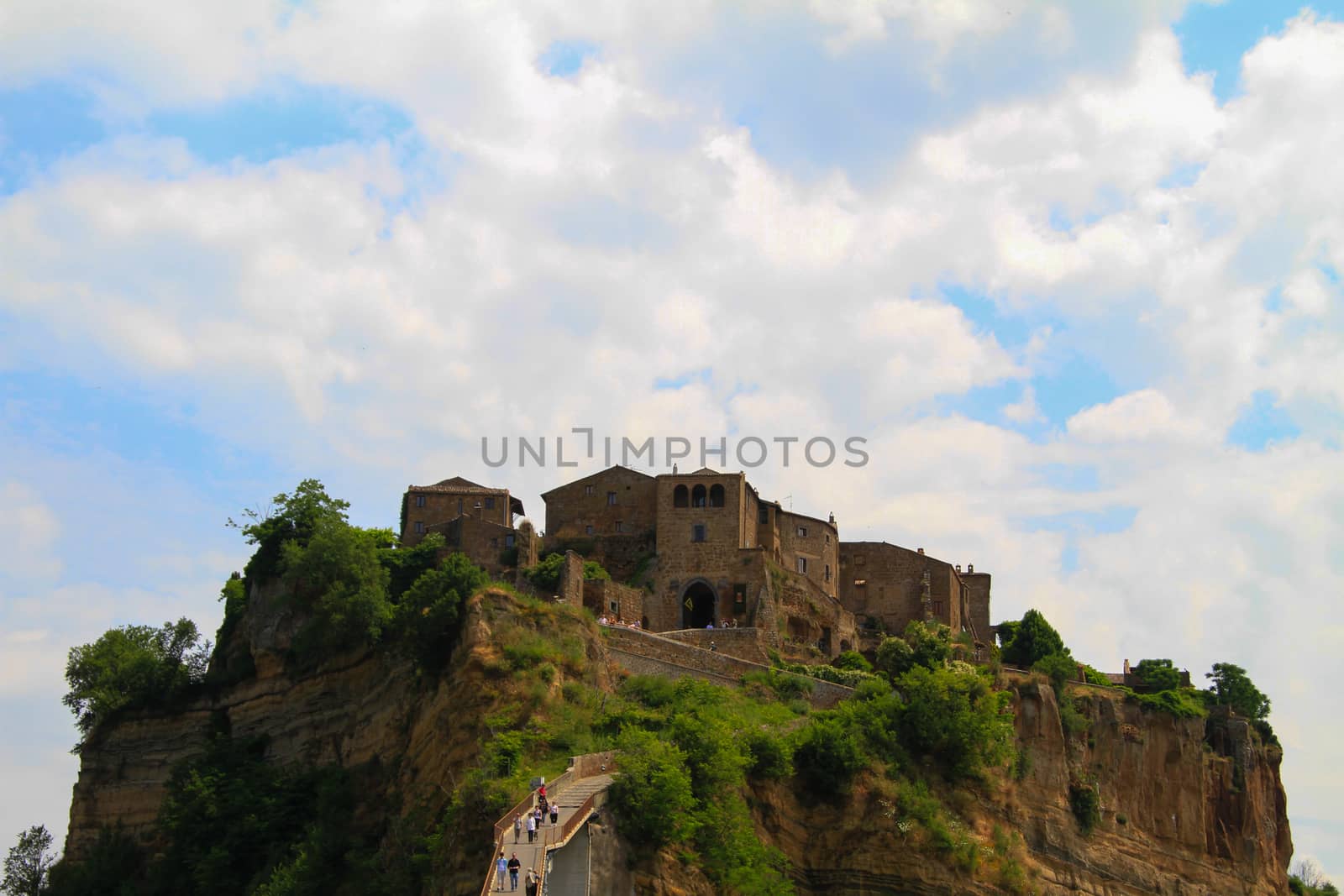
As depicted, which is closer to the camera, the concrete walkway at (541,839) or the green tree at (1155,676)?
the concrete walkway at (541,839)

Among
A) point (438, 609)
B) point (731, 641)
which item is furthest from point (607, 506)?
point (438, 609)

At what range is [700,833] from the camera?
48.9 meters

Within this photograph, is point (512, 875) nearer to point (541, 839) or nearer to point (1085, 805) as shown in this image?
point (541, 839)

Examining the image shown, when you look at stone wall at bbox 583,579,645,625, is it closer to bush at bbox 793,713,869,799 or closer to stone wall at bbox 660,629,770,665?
stone wall at bbox 660,629,770,665

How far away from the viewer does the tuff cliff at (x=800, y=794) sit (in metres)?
54.7

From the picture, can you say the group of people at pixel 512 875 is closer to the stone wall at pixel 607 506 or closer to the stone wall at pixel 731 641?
the stone wall at pixel 731 641

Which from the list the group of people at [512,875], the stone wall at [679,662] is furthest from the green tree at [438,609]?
the group of people at [512,875]

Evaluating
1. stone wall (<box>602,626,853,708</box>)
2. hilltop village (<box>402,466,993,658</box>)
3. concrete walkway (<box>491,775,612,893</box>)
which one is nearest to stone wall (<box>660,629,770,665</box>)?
hilltop village (<box>402,466,993,658</box>)

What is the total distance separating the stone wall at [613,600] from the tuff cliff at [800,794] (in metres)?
8.30

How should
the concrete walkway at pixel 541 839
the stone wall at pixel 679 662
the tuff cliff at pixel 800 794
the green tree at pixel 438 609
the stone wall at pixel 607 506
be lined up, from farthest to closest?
1. the stone wall at pixel 607 506
2. the stone wall at pixel 679 662
3. the green tree at pixel 438 609
4. the tuff cliff at pixel 800 794
5. the concrete walkway at pixel 541 839

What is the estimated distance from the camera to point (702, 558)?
71562 mm

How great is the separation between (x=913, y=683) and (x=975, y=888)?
25.3ft

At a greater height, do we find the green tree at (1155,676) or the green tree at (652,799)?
the green tree at (1155,676)

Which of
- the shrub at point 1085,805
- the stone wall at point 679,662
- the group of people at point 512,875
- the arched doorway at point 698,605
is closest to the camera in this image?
the group of people at point 512,875
